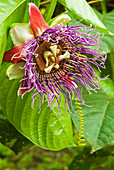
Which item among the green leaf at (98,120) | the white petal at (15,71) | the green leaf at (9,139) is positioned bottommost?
the green leaf at (98,120)

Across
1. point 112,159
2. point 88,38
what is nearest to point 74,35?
point 88,38

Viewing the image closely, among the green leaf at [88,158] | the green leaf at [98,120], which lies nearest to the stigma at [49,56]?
the green leaf at [98,120]

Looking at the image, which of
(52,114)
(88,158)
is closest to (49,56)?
(52,114)

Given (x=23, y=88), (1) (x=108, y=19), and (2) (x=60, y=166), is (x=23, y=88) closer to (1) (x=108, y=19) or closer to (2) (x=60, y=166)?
(1) (x=108, y=19)

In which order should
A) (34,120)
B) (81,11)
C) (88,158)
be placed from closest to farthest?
(81,11)
(34,120)
(88,158)

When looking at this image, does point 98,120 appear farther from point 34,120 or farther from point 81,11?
point 81,11

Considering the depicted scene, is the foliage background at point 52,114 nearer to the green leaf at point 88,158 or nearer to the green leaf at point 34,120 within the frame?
the green leaf at point 34,120
